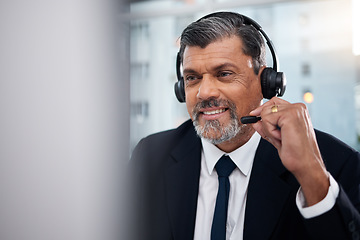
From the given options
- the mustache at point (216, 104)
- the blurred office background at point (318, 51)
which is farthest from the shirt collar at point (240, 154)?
the blurred office background at point (318, 51)

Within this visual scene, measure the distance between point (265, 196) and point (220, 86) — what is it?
0.39 m

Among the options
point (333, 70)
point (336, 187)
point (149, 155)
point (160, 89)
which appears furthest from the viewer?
point (160, 89)

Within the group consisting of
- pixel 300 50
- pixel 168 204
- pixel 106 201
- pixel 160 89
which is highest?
pixel 300 50

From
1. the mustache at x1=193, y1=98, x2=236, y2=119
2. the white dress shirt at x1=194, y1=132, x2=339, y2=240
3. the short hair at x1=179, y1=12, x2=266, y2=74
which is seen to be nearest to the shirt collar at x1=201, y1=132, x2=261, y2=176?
the white dress shirt at x1=194, y1=132, x2=339, y2=240

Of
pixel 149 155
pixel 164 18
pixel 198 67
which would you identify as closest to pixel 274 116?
pixel 198 67

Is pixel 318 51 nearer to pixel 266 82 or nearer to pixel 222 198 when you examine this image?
pixel 266 82

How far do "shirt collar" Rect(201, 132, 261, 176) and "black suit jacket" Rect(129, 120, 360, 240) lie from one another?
40mm

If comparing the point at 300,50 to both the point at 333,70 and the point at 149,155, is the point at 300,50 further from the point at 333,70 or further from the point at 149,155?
the point at 149,155

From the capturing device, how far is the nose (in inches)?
40.6

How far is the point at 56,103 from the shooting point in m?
0.52

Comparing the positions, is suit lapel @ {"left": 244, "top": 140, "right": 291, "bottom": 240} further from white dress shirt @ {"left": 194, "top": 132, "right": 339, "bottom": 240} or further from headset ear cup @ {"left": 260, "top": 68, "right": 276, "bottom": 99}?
headset ear cup @ {"left": 260, "top": 68, "right": 276, "bottom": 99}

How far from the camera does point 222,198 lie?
3.26ft

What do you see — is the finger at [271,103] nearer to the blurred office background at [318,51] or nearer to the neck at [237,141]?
the neck at [237,141]

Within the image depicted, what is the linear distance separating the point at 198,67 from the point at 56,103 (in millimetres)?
606
